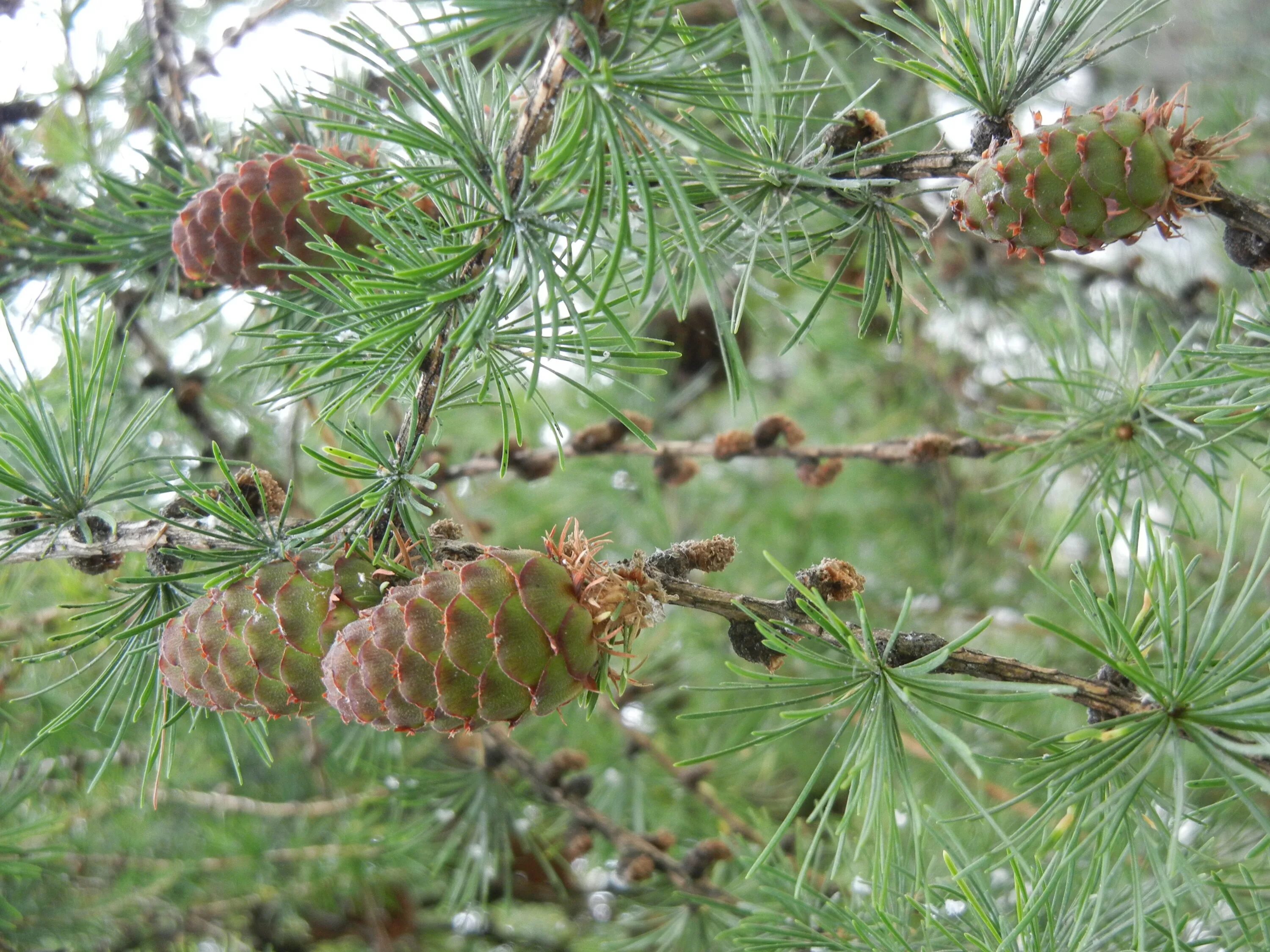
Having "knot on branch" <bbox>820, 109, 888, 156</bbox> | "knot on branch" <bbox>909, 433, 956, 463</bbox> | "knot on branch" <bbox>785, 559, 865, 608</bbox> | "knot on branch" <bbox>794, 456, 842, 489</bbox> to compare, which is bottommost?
"knot on branch" <bbox>785, 559, 865, 608</bbox>

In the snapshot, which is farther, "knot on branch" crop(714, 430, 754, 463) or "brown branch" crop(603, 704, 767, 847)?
"brown branch" crop(603, 704, 767, 847)

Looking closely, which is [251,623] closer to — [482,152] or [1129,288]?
[482,152]

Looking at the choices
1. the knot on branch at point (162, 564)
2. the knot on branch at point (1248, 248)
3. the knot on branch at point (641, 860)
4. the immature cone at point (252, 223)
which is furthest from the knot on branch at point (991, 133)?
the knot on branch at point (641, 860)

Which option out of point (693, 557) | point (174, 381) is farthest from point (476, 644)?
point (174, 381)

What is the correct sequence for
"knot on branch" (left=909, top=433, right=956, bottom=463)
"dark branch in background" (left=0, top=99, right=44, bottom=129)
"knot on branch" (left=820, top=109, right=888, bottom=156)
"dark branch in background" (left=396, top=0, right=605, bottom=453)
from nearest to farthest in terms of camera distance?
"dark branch in background" (left=396, top=0, right=605, bottom=453), "knot on branch" (left=820, top=109, right=888, bottom=156), "knot on branch" (left=909, top=433, right=956, bottom=463), "dark branch in background" (left=0, top=99, right=44, bottom=129)

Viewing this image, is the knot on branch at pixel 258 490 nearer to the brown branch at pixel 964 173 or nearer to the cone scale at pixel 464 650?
the cone scale at pixel 464 650

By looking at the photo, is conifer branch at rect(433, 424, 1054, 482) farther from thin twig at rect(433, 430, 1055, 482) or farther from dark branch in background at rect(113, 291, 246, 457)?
dark branch in background at rect(113, 291, 246, 457)

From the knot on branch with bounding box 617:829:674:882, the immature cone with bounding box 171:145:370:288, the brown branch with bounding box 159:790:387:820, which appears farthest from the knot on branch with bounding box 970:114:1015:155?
the brown branch with bounding box 159:790:387:820
